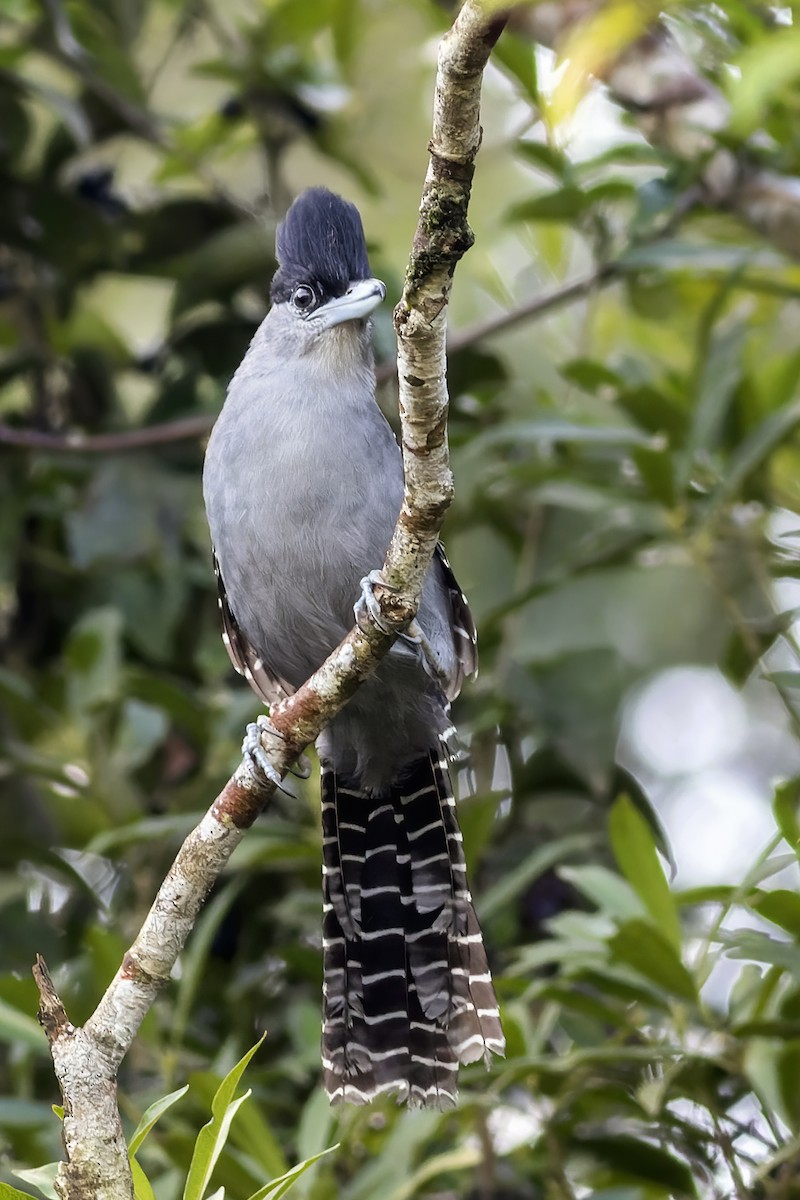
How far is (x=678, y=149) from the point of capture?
4.51m

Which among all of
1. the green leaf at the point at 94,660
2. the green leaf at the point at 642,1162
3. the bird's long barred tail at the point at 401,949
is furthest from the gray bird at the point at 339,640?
the green leaf at the point at 94,660

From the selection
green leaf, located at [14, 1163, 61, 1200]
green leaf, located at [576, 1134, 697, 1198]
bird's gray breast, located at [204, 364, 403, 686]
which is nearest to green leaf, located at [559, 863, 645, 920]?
green leaf, located at [576, 1134, 697, 1198]

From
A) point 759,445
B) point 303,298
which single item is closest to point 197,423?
point 303,298

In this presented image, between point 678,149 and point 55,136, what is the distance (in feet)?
6.59

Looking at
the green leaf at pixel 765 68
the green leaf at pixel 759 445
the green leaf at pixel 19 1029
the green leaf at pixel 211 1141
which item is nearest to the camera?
the green leaf at pixel 765 68

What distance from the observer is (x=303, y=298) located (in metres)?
3.87

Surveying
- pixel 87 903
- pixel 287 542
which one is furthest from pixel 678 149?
pixel 87 903

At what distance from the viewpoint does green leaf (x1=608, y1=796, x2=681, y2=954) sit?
316 centimetres

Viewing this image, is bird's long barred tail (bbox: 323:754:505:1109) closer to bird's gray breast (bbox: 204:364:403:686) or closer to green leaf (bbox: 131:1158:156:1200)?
bird's gray breast (bbox: 204:364:403:686)

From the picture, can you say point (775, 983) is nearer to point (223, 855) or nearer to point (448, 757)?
point (448, 757)

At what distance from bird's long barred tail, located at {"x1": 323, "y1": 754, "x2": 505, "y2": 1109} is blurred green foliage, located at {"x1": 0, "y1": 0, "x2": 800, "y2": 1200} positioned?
101mm

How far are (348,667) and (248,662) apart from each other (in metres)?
1.39

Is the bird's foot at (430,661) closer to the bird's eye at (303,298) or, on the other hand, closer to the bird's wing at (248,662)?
the bird's wing at (248,662)

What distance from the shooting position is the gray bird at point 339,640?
11.0ft
